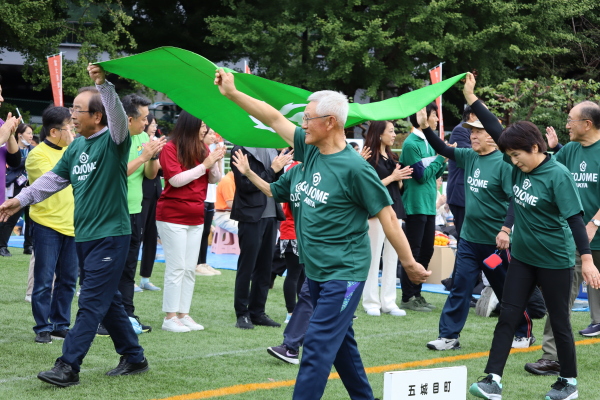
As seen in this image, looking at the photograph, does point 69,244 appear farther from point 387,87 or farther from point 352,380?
point 387,87

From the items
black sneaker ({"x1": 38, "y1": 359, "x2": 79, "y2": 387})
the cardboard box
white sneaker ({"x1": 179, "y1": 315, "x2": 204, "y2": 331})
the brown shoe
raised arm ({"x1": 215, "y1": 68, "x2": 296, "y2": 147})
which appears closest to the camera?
raised arm ({"x1": 215, "y1": 68, "x2": 296, "y2": 147})

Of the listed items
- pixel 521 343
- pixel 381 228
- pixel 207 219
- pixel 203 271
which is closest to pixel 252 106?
pixel 521 343

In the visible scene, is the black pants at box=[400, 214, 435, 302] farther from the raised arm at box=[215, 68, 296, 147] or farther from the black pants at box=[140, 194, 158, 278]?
the raised arm at box=[215, 68, 296, 147]

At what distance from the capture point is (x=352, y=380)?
4641mm

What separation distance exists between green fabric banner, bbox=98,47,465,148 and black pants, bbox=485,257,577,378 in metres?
1.41

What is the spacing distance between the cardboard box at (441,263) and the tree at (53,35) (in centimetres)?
1411

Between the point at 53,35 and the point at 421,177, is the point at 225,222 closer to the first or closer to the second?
the point at 421,177

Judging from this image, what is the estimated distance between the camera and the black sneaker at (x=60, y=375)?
5.23 m

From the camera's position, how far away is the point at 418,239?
930 centimetres

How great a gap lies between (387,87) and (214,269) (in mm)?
15760

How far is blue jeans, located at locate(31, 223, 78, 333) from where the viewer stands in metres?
6.90

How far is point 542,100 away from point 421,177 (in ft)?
48.5

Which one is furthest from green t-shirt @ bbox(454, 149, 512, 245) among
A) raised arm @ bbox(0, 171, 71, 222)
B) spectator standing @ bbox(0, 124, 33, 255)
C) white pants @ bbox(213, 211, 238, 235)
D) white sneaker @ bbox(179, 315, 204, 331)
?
white pants @ bbox(213, 211, 238, 235)

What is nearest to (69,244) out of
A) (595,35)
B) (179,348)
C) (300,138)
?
(179,348)
